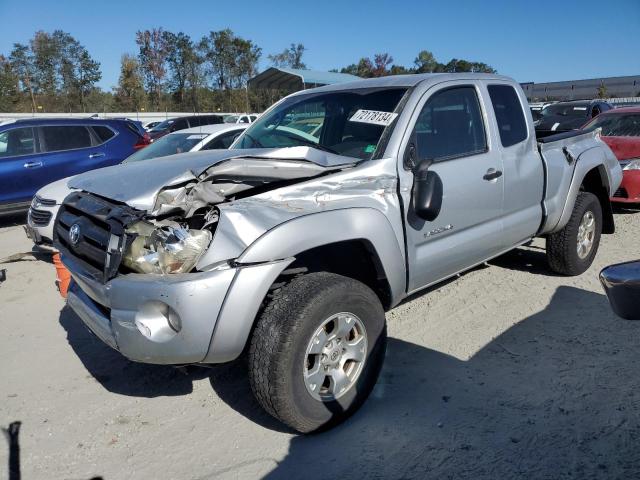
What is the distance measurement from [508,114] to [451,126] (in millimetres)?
801

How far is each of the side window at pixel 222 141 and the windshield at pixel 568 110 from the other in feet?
31.2

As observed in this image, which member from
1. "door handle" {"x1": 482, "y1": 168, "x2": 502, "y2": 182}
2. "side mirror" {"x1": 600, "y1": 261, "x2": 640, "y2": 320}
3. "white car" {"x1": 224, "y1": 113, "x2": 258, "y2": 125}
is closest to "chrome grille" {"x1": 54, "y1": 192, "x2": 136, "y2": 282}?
"side mirror" {"x1": 600, "y1": 261, "x2": 640, "y2": 320}

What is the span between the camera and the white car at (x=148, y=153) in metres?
6.05

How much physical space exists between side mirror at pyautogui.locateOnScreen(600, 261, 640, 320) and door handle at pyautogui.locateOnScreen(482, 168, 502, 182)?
2.24 metres

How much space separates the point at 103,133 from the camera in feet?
30.9

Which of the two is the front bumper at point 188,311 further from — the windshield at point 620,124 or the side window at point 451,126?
the windshield at point 620,124

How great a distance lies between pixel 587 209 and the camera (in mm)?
5141

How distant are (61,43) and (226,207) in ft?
167

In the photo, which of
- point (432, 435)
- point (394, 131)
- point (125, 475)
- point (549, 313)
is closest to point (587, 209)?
point (549, 313)

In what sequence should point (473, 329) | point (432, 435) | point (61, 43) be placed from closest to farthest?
1. point (432, 435)
2. point (473, 329)
3. point (61, 43)

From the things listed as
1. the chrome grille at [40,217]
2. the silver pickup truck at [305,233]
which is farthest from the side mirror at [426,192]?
the chrome grille at [40,217]

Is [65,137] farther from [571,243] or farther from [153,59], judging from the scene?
[153,59]

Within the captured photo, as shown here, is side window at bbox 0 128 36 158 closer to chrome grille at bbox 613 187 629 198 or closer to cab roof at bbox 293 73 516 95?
cab roof at bbox 293 73 516 95

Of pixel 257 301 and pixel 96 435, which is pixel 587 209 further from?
pixel 96 435
